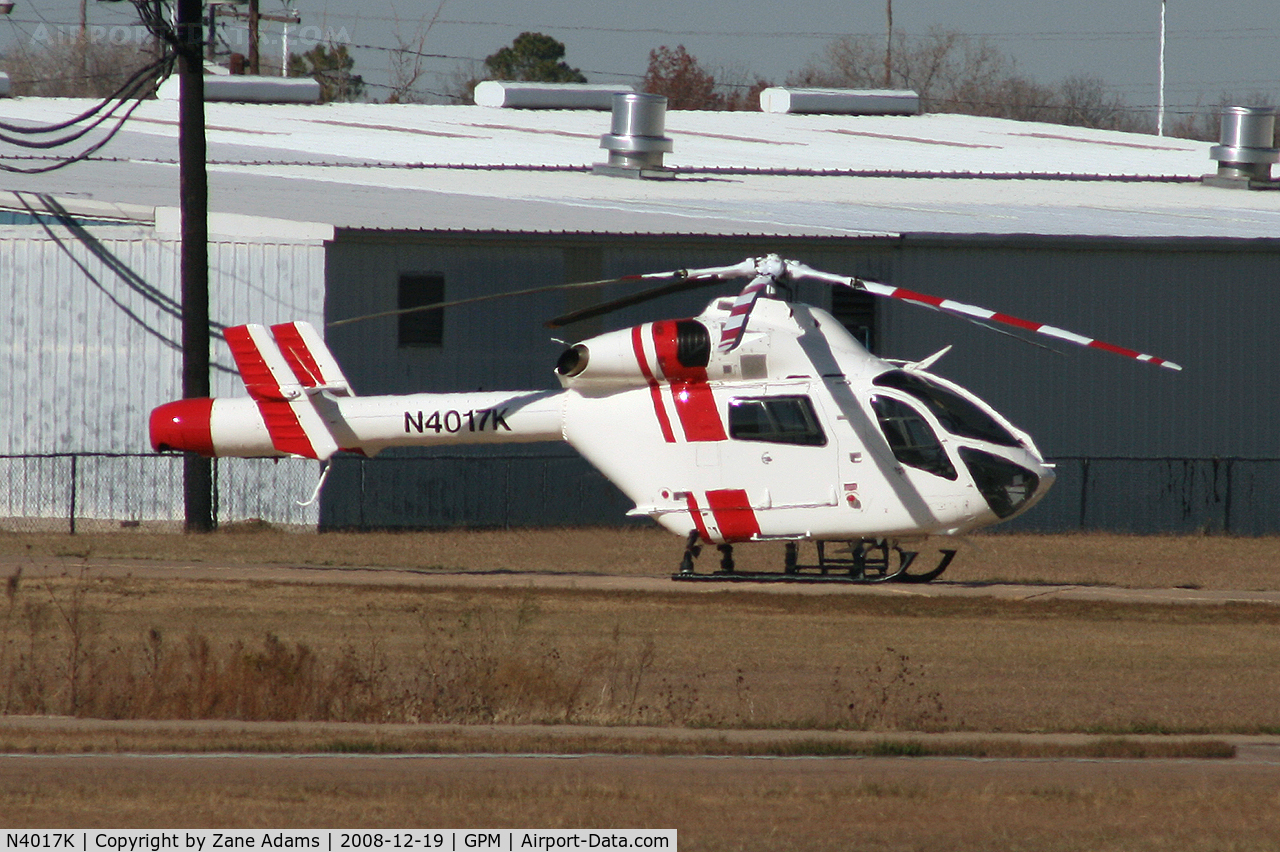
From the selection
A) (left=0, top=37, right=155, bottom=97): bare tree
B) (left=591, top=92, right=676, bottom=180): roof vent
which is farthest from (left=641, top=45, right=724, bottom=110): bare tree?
(left=591, top=92, right=676, bottom=180): roof vent

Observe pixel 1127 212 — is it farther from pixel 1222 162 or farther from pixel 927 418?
pixel 927 418

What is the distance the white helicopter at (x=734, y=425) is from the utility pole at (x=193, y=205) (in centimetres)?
643

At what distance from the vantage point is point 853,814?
10.5 meters

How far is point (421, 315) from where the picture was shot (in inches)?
1209

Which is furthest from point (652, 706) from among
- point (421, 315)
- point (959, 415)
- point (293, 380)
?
point (421, 315)

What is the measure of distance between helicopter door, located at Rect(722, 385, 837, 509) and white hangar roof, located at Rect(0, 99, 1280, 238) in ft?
34.5

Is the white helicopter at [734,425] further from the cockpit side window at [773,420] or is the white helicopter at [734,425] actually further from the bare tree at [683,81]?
the bare tree at [683,81]

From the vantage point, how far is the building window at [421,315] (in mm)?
30406

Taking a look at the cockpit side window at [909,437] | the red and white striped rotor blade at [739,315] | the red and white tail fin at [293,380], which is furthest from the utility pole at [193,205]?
the cockpit side window at [909,437]

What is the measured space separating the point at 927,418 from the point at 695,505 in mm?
2965

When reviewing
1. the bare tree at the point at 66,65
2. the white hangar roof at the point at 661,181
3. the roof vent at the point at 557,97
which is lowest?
the white hangar roof at the point at 661,181

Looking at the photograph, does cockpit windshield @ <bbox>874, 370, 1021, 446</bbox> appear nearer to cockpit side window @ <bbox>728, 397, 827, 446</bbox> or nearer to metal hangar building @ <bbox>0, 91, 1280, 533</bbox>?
cockpit side window @ <bbox>728, 397, 827, 446</bbox>

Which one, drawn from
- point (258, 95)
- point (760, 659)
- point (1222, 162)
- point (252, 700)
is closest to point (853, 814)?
point (252, 700)

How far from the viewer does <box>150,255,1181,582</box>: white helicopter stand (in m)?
20.6
